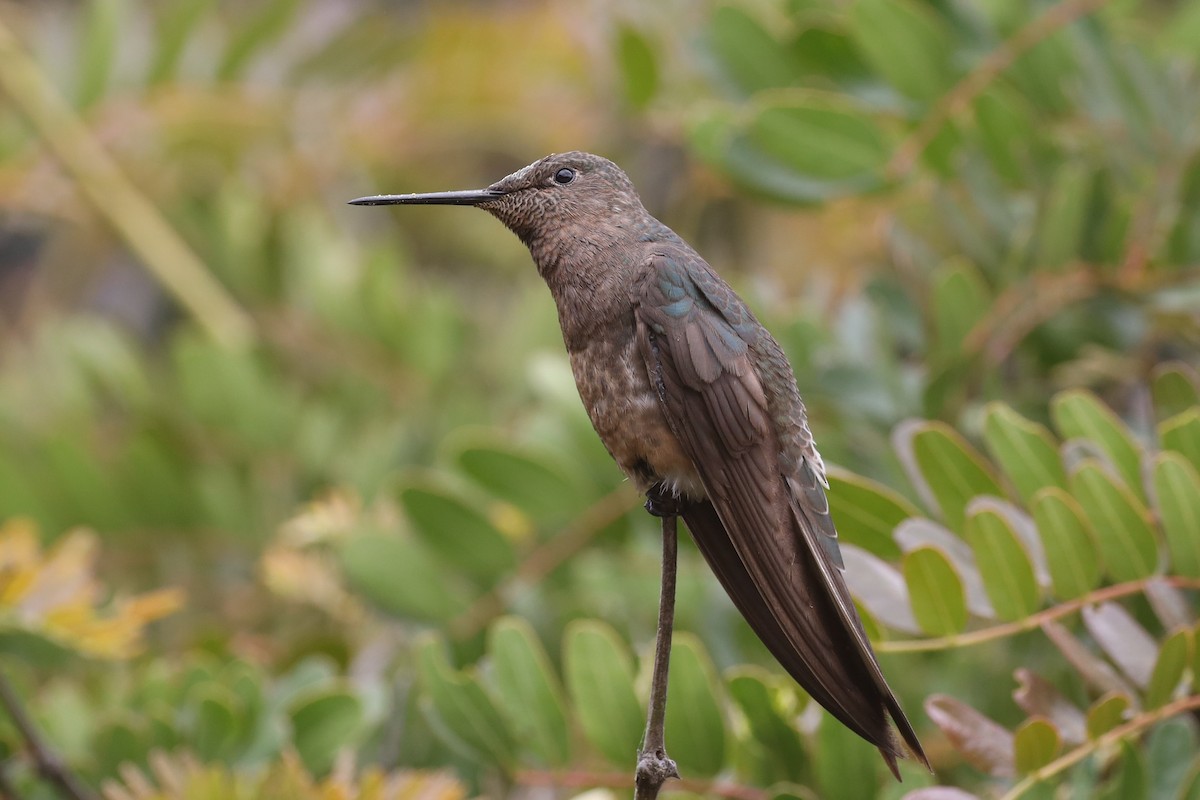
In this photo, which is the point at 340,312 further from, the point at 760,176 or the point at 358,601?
the point at 760,176

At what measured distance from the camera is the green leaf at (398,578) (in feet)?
8.11

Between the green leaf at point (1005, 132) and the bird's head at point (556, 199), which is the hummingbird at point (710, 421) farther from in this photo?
the green leaf at point (1005, 132)

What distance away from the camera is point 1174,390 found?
219cm

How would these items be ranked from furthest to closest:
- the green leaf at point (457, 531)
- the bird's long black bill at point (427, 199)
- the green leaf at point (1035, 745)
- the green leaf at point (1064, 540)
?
the green leaf at point (457, 531) → the green leaf at point (1064, 540) → the green leaf at point (1035, 745) → the bird's long black bill at point (427, 199)

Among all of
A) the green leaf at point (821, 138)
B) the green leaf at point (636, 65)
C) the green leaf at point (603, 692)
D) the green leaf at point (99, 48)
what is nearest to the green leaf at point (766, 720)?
the green leaf at point (603, 692)

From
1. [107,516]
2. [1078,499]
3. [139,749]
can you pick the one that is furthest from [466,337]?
[1078,499]

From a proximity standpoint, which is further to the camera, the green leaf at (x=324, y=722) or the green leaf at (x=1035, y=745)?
the green leaf at (x=324, y=722)

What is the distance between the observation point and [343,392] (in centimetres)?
361

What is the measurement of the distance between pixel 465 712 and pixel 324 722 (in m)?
0.32

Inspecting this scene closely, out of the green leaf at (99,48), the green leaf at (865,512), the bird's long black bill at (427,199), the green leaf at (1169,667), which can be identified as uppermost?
the green leaf at (99,48)

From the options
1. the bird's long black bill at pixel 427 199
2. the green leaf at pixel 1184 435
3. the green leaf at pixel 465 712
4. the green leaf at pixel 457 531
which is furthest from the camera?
the green leaf at pixel 457 531

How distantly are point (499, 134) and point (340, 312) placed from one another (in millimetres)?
1313

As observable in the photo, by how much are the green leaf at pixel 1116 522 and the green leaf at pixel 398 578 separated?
1.16m

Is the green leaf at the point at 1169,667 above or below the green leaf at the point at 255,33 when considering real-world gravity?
below
